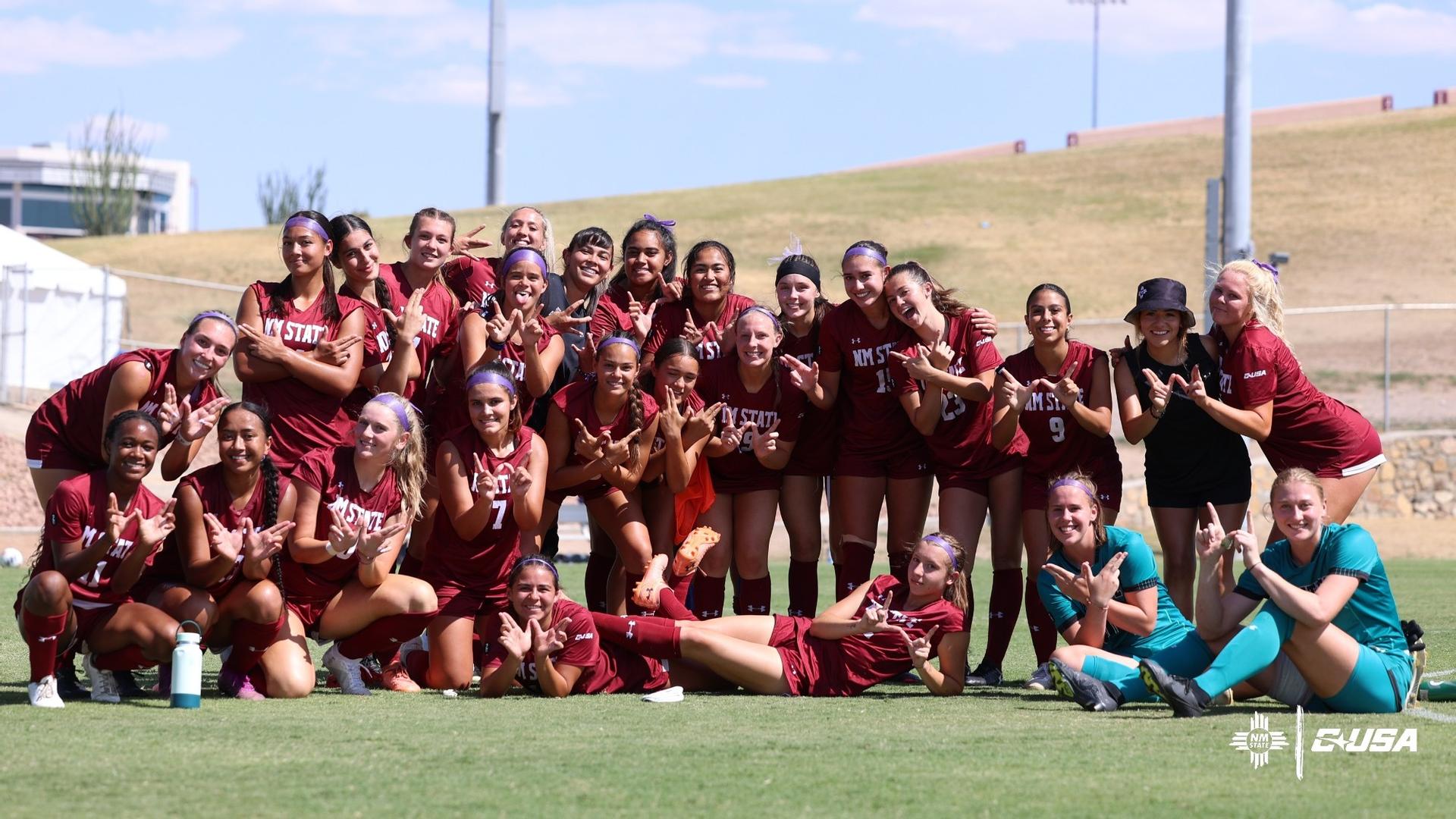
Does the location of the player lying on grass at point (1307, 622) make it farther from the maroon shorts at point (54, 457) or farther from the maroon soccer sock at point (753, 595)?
the maroon shorts at point (54, 457)

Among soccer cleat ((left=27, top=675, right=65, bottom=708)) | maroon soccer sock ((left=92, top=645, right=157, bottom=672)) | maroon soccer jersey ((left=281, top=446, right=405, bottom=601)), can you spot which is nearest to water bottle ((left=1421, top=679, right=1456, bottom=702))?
maroon soccer jersey ((left=281, top=446, right=405, bottom=601))

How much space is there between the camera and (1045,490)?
23.3 feet

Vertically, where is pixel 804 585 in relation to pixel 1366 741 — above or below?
above

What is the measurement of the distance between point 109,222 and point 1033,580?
2107 inches

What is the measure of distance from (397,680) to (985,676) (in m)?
2.62

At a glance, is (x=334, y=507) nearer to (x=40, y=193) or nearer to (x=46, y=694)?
(x=46, y=694)

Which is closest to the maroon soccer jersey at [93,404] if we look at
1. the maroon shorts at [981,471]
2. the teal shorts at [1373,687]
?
the maroon shorts at [981,471]

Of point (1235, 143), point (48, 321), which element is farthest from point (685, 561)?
point (48, 321)

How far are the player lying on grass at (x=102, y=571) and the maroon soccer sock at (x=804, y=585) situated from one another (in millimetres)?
3065

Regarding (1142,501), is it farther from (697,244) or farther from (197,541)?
(197,541)

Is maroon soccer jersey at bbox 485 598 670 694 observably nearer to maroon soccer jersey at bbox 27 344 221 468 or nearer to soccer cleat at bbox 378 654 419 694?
soccer cleat at bbox 378 654 419 694

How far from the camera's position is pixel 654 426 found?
7.11m

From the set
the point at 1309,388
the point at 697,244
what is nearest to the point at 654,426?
the point at 697,244

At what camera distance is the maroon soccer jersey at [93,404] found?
244 inches
